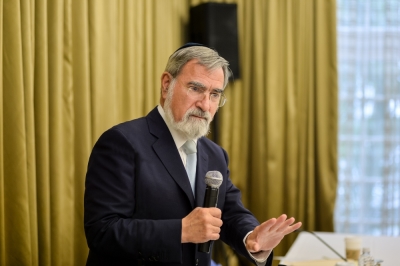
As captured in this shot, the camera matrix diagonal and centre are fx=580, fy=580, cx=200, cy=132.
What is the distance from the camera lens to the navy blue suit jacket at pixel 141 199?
1.98 m

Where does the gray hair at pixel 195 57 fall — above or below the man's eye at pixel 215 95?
above

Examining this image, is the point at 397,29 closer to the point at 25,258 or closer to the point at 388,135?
the point at 388,135

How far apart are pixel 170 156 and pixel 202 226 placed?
1.26 ft

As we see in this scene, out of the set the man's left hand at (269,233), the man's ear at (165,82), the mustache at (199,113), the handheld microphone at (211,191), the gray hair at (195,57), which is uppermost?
the gray hair at (195,57)

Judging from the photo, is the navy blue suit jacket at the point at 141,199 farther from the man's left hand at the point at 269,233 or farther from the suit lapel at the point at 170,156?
the man's left hand at the point at 269,233

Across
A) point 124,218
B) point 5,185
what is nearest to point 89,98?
point 5,185

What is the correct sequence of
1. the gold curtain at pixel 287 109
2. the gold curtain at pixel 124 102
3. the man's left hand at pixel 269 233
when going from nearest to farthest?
1. the man's left hand at pixel 269 233
2. the gold curtain at pixel 124 102
3. the gold curtain at pixel 287 109

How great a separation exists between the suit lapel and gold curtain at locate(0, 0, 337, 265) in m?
1.06

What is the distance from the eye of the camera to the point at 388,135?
16.7 feet

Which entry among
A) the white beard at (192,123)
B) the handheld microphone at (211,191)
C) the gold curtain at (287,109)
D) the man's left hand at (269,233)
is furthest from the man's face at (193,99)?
the gold curtain at (287,109)

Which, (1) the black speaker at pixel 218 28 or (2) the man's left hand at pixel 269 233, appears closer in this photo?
(2) the man's left hand at pixel 269 233

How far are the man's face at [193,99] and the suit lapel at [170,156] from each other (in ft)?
0.22

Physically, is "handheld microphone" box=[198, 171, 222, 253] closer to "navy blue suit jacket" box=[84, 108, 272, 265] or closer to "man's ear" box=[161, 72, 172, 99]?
"navy blue suit jacket" box=[84, 108, 272, 265]

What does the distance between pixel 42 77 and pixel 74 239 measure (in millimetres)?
1070
